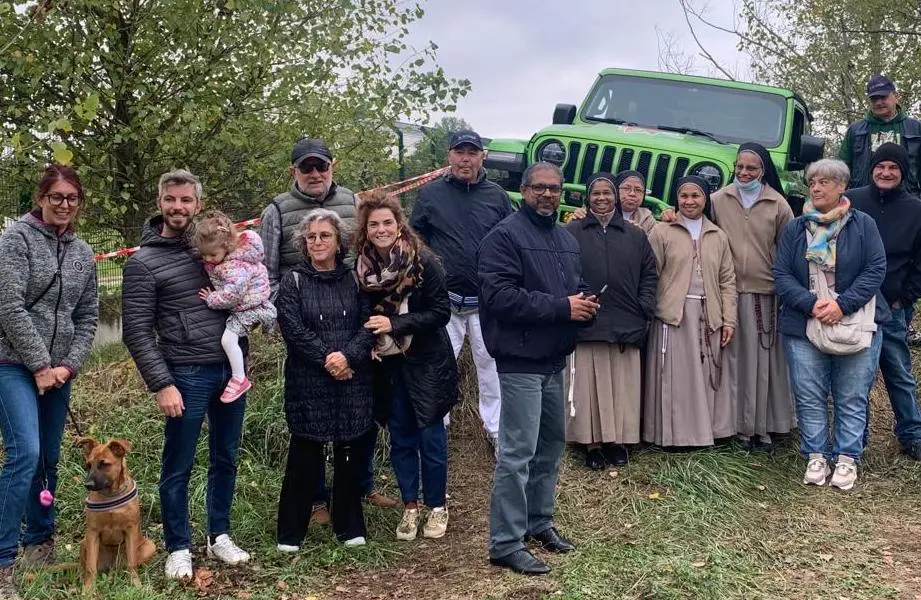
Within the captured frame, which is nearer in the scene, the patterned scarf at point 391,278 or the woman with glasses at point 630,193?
the patterned scarf at point 391,278

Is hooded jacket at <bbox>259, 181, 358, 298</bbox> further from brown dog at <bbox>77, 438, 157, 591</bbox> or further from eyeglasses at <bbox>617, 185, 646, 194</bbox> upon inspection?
eyeglasses at <bbox>617, 185, 646, 194</bbox>

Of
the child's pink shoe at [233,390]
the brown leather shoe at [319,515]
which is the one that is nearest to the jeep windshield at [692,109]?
the brown leather shoe at [319,515]

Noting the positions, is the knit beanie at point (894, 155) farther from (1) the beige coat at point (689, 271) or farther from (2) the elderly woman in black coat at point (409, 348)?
(2) the elderly woman in black coat at point (409, 348)

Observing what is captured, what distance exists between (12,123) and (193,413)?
13.0ft

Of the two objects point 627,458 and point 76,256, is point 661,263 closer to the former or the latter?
point 627,458

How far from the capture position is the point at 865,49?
12.1 m

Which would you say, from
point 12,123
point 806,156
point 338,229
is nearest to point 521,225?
point 338,229

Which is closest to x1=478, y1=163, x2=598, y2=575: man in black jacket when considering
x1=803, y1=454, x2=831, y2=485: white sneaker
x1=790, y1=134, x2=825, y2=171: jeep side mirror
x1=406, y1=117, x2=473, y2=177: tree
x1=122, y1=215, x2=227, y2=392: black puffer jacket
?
x1=122, y1=215, x2=227, y2=392: black puffer jacket

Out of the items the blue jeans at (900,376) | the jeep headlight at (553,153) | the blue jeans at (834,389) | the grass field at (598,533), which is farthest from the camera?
the jeep headlight at (553,153)

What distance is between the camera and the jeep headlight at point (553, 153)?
7.00 meters

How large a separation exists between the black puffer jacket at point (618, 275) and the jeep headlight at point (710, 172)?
1469 millimetres

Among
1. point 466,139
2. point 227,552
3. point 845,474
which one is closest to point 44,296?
point 227,552

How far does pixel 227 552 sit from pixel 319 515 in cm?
64

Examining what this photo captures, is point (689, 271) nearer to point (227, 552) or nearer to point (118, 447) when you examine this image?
point (227, 552)
